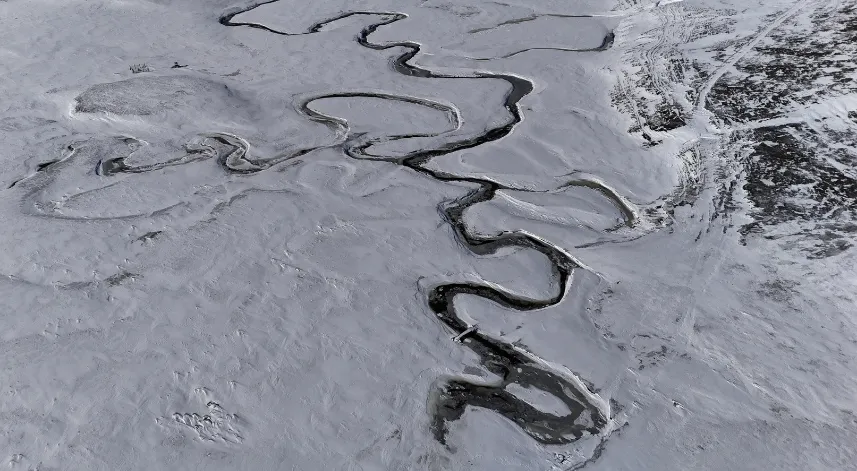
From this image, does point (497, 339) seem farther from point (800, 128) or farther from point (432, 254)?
point (800, 128)

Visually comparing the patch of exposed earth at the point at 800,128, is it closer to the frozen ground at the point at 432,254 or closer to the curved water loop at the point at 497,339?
the frozen ground at the point at 432,254

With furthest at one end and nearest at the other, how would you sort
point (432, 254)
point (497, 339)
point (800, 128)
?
point (800, 128), point (432, 254), point (497, 339)

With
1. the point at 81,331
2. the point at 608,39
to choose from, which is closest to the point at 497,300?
the point at 81,331

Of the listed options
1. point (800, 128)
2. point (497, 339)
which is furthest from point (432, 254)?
point (800, 128)

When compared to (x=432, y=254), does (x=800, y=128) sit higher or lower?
higher

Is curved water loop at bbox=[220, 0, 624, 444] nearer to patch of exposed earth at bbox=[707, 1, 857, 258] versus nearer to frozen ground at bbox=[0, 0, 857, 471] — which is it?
frozen ground at bbox=[0, 0, 857, 471]

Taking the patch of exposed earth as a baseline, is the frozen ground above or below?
below

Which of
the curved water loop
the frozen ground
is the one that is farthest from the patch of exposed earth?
the curved water loop

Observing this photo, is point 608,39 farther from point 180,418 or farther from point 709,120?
point 180,418
